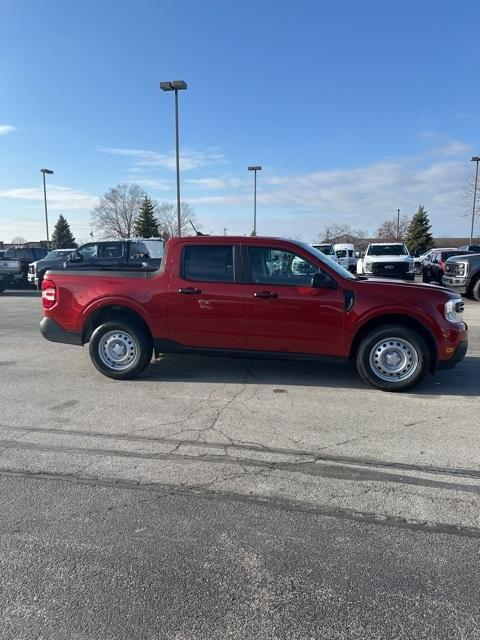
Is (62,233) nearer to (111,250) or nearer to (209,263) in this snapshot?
(111,250)

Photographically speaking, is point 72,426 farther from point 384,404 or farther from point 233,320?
point 384,404

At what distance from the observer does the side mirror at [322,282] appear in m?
5.73

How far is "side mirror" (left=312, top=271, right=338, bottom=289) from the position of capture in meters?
5.73

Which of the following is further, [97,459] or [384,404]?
[384,404]

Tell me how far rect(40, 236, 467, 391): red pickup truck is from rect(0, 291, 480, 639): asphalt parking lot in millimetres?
440

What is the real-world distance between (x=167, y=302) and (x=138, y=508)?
328 centimetres

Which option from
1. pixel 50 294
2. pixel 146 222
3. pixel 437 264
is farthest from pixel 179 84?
pixel 146 222

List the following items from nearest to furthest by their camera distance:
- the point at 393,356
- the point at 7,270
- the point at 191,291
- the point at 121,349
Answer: the point at 393,356 → the point at 191,291 → the point at 121,349 → the point at 7,270

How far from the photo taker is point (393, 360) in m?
5.86

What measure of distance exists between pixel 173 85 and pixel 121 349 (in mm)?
21919

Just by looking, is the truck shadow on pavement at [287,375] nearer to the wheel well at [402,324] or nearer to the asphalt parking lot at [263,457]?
the asphalt parking lot at [263,457]

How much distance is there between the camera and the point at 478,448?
4.25 meters

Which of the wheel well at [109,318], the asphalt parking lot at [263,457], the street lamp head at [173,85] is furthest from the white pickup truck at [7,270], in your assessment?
the wheel well at [109,318]

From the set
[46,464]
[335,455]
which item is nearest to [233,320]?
[335,455]
